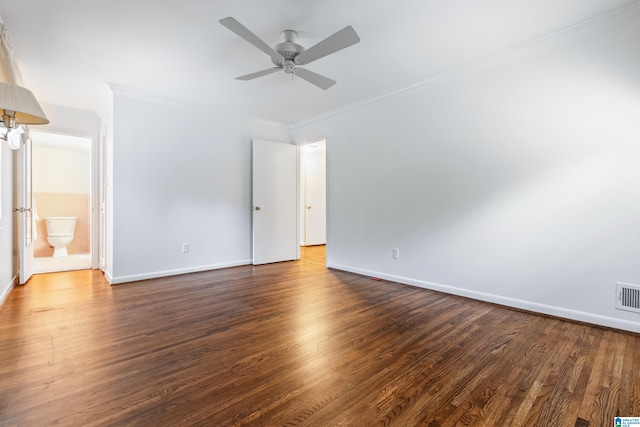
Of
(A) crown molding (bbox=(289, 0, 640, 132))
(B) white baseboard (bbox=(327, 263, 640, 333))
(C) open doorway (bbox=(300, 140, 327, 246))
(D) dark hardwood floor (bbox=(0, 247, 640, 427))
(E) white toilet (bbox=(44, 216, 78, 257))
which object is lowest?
(D) dark hardwood floor (bbox=(0, 247, 640, 427))

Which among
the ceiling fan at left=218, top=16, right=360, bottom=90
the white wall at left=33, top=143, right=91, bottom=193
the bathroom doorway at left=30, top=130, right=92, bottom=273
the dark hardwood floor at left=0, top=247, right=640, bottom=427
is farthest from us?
the white wall at left=33, top=143, right=91, bottom=193

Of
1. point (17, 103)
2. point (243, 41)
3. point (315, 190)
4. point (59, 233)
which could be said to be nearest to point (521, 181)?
point (243, 41)

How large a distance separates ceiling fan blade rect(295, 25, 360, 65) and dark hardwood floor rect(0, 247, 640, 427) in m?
2.12

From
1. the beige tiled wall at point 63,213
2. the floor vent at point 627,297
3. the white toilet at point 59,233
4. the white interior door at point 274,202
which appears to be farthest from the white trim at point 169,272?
the floor vent at point 627,297

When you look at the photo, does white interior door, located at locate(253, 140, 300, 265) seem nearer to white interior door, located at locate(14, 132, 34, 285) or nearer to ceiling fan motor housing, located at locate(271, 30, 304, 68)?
ceiling fan motor housing, located at locate(271, 30, 304, 68)

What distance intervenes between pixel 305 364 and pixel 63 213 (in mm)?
6621

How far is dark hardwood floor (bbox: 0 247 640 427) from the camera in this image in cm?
137

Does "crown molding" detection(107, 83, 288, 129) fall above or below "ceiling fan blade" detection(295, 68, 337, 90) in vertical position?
above

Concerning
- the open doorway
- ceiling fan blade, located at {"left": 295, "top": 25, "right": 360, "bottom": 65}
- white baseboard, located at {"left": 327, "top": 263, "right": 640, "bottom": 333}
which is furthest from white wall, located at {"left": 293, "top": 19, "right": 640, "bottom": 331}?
the open doorway

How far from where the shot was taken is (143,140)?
12.3 ft

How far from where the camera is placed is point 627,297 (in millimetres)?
2230

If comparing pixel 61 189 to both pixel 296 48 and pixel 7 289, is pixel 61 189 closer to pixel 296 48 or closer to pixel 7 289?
pixel 7 289

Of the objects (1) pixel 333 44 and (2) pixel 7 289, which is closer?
(1) pixel 333 44

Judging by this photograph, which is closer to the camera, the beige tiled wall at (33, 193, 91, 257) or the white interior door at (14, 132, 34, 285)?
the white interior door at (14, 132, 34, 285)
